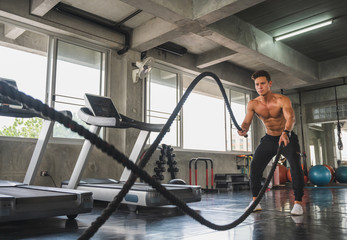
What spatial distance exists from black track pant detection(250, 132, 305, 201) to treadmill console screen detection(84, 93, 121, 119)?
1.85 m

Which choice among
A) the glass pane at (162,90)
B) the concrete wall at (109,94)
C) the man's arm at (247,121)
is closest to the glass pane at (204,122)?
the concrete wall at (109,94)

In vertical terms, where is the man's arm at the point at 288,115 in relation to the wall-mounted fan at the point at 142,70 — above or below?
below

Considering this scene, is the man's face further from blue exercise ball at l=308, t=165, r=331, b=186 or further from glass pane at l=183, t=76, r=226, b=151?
blue exercise ball at l=308, t=165, r=331, b=186

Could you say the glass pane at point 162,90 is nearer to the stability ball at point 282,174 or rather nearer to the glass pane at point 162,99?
the glass pane at point 162,99

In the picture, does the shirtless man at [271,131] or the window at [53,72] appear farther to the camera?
the window at [53,72]

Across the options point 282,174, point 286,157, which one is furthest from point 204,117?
point 286,157

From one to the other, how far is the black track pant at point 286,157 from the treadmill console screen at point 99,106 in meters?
1.85

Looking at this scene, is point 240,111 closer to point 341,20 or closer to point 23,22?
point 341,20

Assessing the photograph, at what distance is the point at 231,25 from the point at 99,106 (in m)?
3.12

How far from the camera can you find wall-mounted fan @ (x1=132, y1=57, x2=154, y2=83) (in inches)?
222

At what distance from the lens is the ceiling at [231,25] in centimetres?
479

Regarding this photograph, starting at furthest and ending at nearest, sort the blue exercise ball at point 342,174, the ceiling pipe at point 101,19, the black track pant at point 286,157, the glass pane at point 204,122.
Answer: the glass pane at point 204,122
the blue exercise ball at point 342,174
the ceiling pipe at point 101,19
the black track pant at point 286,157

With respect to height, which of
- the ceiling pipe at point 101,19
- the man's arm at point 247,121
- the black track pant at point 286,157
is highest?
the ceiling pipe at point 101,19

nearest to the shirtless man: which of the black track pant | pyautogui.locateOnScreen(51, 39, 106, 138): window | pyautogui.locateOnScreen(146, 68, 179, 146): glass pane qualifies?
the black track pant
